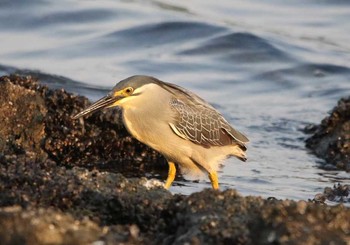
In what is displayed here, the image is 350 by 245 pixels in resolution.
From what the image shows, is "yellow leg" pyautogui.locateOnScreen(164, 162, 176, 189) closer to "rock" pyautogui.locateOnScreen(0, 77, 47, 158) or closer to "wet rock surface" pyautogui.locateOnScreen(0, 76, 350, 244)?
"rock" pyautogui.locateOnScreen(0, 77, 47, 158)

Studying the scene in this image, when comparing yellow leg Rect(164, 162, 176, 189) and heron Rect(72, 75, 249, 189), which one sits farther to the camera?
yellow leg Rect(164, 162, 176, 189)

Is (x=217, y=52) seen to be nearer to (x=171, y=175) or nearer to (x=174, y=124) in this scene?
(x=171, y=175)

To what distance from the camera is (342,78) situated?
43.9ft

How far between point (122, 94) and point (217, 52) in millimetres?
7390

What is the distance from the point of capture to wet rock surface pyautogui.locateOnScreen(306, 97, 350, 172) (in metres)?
9.40

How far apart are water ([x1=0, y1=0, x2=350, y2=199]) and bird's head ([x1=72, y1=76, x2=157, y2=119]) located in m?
2.70

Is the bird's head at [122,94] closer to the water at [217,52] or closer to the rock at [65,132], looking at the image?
the rock at [65,132]

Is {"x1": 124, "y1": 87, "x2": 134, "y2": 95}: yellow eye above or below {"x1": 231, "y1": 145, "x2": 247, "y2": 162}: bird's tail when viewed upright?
above

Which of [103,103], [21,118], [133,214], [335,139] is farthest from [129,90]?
[335,139]

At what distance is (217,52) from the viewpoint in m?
14.5

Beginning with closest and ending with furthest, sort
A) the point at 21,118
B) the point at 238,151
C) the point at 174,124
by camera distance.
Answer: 1. the point at 174,124
2. the point at 21,118
3. the point at 238,151

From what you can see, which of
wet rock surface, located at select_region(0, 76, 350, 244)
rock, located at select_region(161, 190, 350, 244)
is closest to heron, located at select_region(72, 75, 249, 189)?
wet rock surface, located at select_region(0, 76, 350, 244)

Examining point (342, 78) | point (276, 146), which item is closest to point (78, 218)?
point (276, 146)

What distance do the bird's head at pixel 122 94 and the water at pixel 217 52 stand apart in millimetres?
2704
